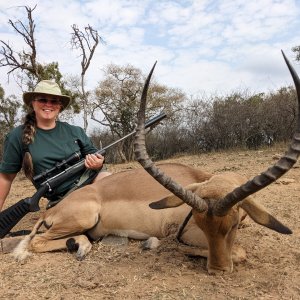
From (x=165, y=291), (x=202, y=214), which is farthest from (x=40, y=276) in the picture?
(x=202, y=214)

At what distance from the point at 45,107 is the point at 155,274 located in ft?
10.3

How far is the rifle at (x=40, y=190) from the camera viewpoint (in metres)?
5.49

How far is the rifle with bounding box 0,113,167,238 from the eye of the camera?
18.0 ft

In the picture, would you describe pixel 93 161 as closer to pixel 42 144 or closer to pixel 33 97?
pixel 42 144

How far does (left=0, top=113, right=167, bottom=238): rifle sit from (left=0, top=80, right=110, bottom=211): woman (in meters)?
0.12

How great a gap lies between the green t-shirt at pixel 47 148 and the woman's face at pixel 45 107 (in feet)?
0.73

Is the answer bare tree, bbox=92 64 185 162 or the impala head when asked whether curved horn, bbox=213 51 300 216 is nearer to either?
the impala head

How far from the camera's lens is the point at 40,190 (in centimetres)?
572

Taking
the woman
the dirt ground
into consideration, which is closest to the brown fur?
the dirt ground

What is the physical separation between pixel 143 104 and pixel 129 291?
1.67 m

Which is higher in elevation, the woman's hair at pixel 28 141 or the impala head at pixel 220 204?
the woman's hair at pixel 28 141

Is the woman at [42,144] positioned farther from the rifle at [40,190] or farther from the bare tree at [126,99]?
the bare tree at [126,99]

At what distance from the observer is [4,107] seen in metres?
34.8

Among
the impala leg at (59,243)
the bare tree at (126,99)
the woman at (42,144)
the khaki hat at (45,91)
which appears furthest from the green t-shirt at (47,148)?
the bare tree at (126,99)
